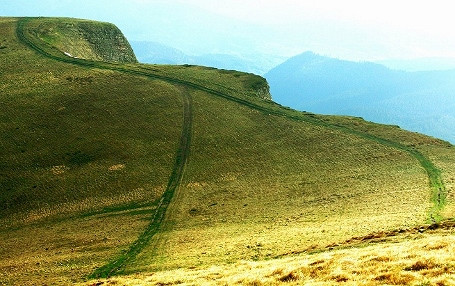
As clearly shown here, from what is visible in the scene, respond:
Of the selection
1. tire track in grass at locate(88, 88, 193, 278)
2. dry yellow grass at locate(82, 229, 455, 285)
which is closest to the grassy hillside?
dry yellow grass at locate(82, 229, 455, 285)

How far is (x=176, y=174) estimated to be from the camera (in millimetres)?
70438

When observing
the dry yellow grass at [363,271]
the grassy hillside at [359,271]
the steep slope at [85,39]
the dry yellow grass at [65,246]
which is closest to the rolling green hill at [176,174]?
the dry yellow grass at [65,246]

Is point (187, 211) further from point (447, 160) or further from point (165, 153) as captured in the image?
point (447, 160)

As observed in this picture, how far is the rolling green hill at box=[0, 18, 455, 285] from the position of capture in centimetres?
4456

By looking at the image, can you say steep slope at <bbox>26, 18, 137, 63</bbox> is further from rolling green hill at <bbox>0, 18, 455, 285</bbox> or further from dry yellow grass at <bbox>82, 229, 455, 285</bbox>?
dry yellow grass at <bbox>82, 229, 455, 285</bbox>

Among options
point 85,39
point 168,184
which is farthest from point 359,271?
point 85,39

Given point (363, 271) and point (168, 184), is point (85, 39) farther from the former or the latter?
point (363, 271)

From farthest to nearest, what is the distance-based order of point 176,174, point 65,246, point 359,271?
1. point 176,174
2. point 65,246
3. point 359,271

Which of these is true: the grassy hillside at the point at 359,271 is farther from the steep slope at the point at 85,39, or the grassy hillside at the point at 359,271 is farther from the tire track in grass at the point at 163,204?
the steep slope at the point at 85,39

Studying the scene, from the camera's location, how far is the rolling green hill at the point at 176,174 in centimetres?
4456

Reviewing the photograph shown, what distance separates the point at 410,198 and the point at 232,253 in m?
30.0

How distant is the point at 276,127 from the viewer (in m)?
90.5

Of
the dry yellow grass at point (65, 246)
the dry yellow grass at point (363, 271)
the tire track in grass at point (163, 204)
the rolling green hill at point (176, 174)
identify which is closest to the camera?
the dry yellow grass at point (363, 271)

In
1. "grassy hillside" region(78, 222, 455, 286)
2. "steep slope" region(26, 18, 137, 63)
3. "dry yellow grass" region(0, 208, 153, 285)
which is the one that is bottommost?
"dry yellow grass" region(0, 208, 153, 285)
